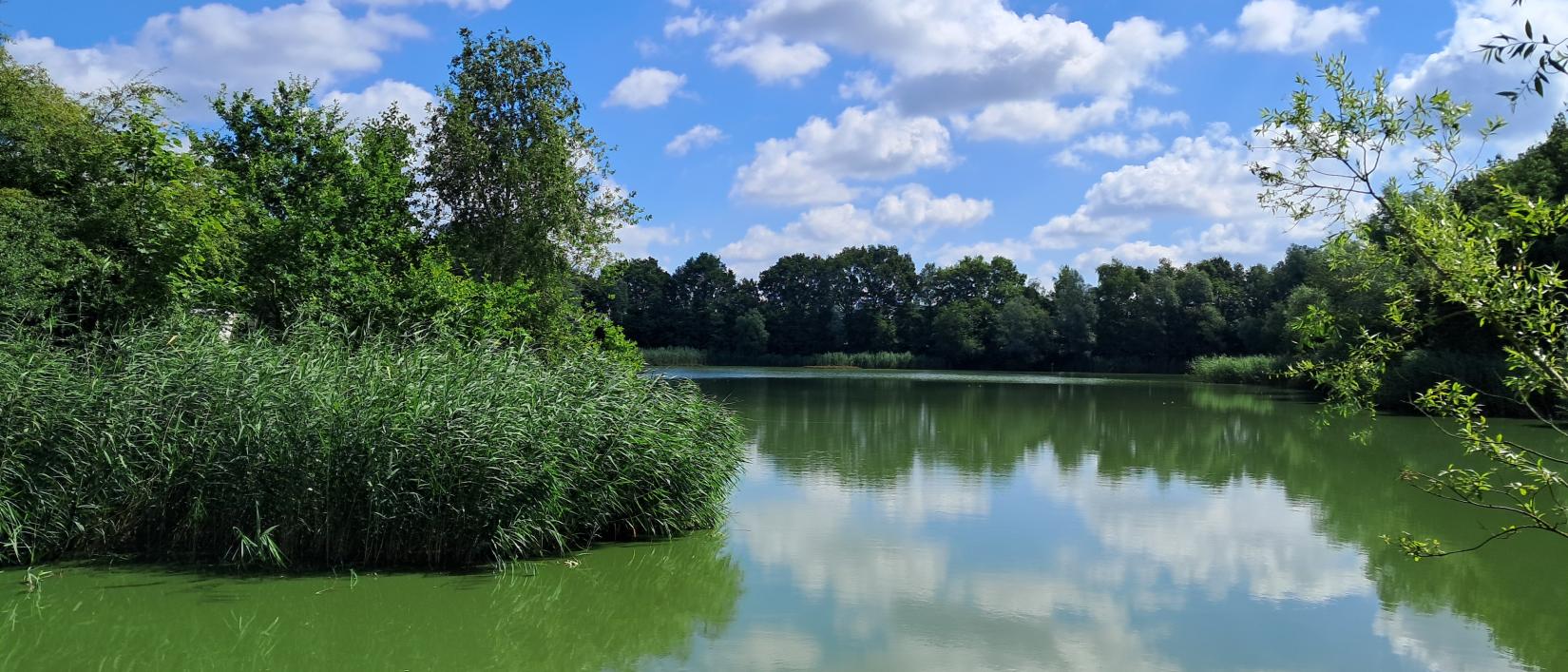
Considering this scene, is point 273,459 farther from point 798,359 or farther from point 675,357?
point 798,359

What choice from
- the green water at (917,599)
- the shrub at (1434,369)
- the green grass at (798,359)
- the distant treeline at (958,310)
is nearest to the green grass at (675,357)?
the green grass at (798,359)

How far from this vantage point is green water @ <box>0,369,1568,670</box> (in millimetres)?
6531

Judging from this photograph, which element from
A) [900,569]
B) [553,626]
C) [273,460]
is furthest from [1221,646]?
[273,460]

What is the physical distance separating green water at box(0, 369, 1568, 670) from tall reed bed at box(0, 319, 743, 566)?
383 millimetres

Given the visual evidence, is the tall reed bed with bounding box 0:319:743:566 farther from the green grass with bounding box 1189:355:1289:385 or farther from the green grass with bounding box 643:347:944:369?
the green grass with bounding box 643:347:944:369

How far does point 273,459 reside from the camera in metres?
7.75

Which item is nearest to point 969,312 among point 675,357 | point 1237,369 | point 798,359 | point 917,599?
point 798,359

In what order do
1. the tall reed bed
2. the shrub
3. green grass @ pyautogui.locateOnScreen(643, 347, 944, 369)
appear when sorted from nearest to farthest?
the tall reed bed, the shrub, green grass @ pyautogui.locateOnScreen(643, 347, 944, 369)

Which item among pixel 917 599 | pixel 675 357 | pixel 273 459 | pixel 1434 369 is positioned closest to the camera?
pixel 273 459

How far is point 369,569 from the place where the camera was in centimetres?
795

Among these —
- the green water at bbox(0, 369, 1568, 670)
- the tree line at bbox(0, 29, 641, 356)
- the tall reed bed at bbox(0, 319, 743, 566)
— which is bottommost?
the green water at bbox(0, 369, 1568, 670)

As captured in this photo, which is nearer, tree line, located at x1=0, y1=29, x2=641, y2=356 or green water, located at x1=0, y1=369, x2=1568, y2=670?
green water, located at x1=0, y1=369, x2=1568, y2=670

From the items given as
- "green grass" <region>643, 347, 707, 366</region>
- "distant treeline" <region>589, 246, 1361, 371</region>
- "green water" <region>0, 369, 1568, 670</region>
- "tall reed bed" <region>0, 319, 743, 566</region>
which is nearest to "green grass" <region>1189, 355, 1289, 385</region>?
"distant treeline" <region>589, 246, 1361, 371</region>

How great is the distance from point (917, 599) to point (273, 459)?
5.11 meters
